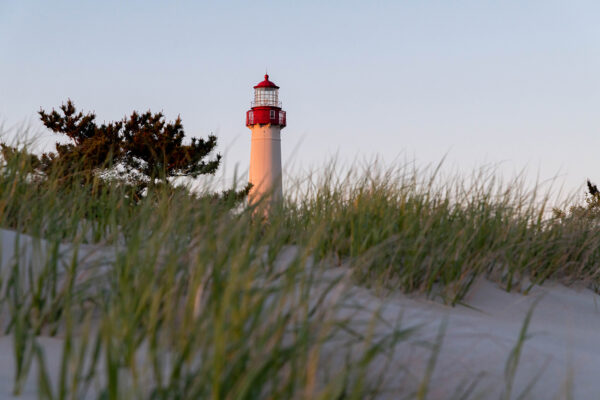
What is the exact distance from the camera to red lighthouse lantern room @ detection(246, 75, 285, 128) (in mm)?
23812

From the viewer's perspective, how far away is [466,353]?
62.7 inches

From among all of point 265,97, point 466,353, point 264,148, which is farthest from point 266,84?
point 466,353

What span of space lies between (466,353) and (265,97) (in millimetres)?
Answer: 23039

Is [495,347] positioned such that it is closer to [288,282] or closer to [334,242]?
[288,282]

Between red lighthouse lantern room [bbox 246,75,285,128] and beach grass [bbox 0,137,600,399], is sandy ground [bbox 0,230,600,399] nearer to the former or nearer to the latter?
beach grass [bbox 0,137,600,399]

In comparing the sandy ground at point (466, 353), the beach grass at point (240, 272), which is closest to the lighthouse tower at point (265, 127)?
the beach grass at point (240, 272)

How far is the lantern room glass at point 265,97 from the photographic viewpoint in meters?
24.0

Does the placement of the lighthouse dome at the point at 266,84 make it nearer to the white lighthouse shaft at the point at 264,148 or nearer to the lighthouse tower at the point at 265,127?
the lighthouse tower at the point at 265,127

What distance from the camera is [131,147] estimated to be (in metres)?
18.1

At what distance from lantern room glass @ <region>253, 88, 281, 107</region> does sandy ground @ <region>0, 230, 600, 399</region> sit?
22024 mm

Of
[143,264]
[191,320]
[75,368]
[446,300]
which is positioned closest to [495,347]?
[446,300]

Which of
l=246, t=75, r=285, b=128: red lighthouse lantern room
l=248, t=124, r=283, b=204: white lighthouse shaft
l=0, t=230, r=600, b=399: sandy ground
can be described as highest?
l=246, t=75, r=285, b=128: red lighthouse lantern room

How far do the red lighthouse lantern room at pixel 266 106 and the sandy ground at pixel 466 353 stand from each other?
21704 millimetres

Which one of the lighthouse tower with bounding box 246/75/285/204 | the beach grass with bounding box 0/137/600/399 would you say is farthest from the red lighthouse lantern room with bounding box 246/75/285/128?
the beach grass with bounding box 0/137/600/399
